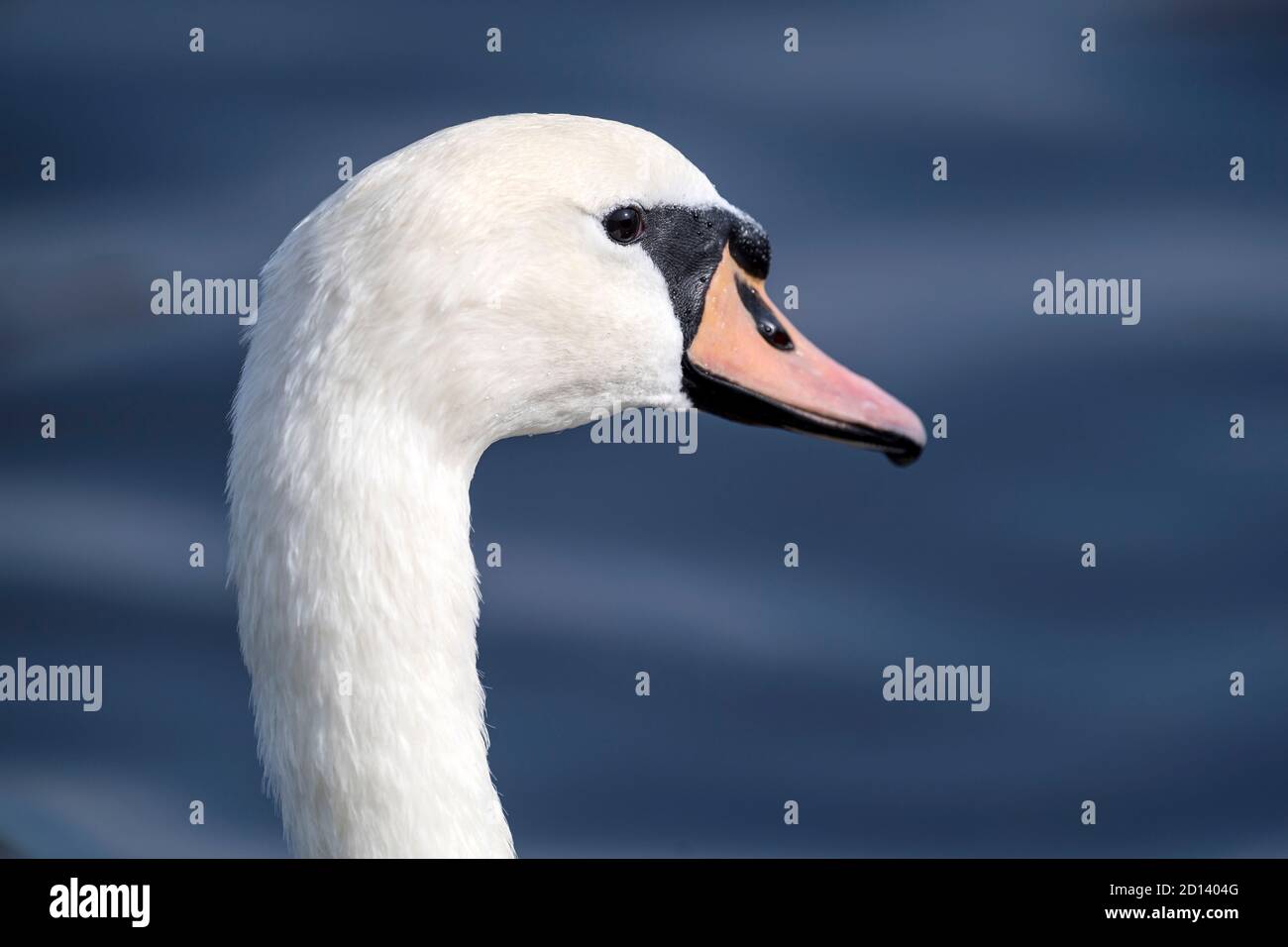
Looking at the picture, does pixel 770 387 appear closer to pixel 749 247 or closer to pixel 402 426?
pixel 749 247

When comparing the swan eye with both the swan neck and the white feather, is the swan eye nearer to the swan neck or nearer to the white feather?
the white feather

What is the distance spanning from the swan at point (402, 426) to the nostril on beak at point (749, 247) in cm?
27

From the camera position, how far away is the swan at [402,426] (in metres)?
3.09

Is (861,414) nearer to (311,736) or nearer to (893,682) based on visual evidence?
(311,736)

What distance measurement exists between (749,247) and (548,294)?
53cm

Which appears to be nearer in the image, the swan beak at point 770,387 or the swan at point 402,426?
the swan at point 402,426

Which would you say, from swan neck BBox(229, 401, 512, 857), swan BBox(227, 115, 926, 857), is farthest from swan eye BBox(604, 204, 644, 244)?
swan neck BBox(229, 401, 512, 857)

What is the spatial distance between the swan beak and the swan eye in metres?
0.26

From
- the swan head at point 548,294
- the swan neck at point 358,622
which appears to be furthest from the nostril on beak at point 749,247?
the swan neck at point 358,622

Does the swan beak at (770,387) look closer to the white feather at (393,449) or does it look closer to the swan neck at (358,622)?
the white feather at (393,449)

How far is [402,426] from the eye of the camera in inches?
123

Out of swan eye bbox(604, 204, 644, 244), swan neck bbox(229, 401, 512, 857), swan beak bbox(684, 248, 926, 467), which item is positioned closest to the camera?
swan neck bbox(229, 401, 512, 857)

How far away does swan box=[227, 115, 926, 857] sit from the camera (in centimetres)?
309
